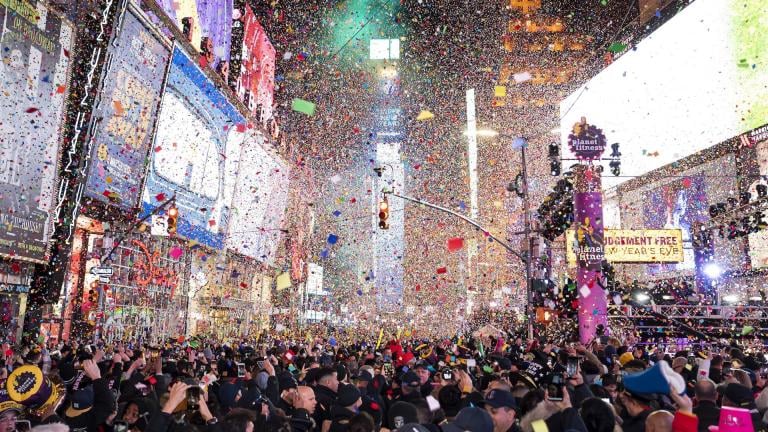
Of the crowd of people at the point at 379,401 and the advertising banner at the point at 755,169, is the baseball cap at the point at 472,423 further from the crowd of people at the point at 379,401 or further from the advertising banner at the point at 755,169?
the advertising banner at the point at 755,169

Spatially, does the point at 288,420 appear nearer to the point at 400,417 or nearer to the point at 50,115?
the point at 400,417

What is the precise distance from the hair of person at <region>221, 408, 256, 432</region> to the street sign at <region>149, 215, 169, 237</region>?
104 ft

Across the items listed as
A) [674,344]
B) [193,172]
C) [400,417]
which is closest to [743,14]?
[674,344]

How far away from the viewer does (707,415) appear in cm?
642

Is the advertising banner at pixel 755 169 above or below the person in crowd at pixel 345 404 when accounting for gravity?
above

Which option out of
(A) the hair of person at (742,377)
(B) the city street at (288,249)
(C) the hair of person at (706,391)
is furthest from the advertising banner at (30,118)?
(C) the hair of person at (706,391)

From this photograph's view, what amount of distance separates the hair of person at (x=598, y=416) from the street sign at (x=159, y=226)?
105 ft

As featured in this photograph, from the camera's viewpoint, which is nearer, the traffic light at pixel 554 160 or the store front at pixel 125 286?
the traffic light at pixel 554 160

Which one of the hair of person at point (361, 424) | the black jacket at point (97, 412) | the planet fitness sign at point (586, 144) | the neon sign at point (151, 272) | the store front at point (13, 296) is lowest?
the black jacket at point (97, 412)

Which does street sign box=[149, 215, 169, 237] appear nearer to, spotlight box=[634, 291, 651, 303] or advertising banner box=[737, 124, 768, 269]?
spotlight box=[634, 291, 651, 303]

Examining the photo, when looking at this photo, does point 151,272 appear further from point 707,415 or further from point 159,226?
point 707,415

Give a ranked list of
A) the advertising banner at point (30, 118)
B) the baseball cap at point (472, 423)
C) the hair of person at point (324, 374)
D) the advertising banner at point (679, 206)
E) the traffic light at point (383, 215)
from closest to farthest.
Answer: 1. the baseball cap at point (472, 423)
2. the hair of person at point (324, 374)
3. the advertising banner at point (30, 118)
4. the traffic light at point (383, 215)
5. the advertising banner at point (679, 206)

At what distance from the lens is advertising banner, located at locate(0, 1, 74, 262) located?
790 inches

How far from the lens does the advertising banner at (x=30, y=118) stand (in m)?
20.1
